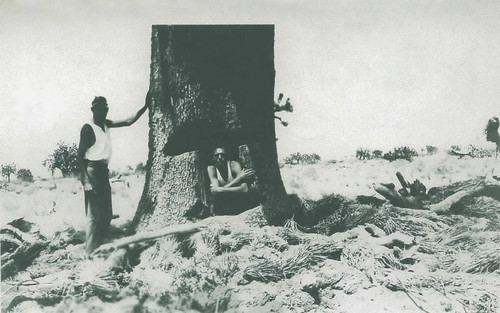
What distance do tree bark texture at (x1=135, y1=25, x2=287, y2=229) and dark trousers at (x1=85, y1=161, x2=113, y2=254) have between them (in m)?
0.43

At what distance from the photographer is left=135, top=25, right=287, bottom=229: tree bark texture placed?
5.29 m

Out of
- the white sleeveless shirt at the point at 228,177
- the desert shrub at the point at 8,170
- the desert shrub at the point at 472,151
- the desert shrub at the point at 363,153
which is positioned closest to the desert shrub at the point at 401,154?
the desert shrub at the point at 363,153

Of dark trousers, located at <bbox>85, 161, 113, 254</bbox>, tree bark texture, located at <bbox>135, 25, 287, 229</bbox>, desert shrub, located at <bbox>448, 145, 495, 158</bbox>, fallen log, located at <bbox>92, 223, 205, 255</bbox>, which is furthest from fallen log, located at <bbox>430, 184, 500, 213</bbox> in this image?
dark trousers, located at <bbox>85, 161, 113, 254</bbox>

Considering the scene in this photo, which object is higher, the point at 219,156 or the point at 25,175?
the point at 219,156

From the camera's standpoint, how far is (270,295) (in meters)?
4.52

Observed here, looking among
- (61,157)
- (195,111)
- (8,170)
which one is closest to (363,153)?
(195,111)

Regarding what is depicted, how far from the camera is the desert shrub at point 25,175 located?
6469 mm

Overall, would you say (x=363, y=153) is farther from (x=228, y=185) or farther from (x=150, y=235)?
(x=150, y=235)

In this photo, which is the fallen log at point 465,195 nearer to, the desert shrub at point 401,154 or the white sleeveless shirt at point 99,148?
the desert shrub at point 401,154

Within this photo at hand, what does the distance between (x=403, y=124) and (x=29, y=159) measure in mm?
5330

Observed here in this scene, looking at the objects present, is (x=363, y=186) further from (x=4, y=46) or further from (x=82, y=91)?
(x=4, y=46)

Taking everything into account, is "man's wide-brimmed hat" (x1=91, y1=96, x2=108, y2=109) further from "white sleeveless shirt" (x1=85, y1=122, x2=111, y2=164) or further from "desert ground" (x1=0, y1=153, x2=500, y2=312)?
"desert ground" (x1=0, y1=153, x2=500, y2=312)

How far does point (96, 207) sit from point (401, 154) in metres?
5.35

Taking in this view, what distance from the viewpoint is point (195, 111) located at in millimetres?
5328
